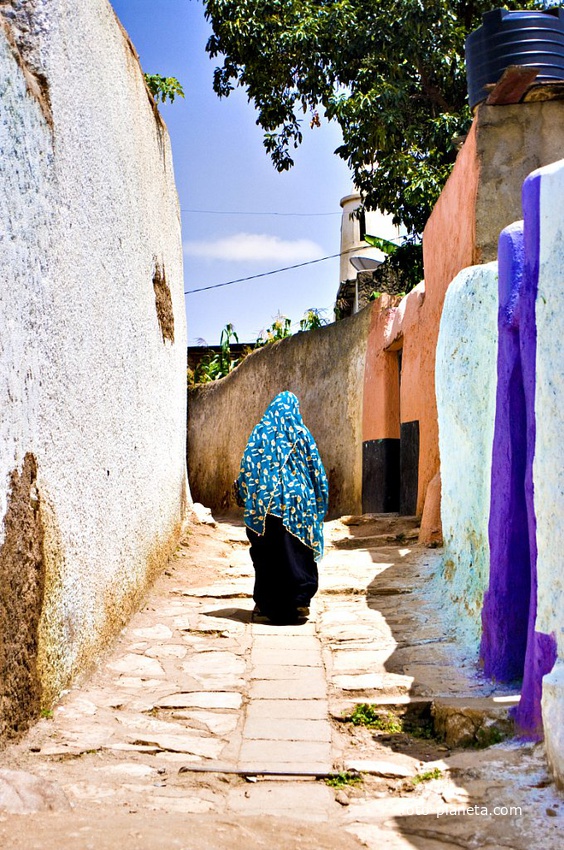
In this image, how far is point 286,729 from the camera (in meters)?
3.77

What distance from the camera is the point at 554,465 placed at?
3.17 metres

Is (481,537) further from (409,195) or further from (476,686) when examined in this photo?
(409,195)

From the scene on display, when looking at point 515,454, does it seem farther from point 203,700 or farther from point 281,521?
point 281,521

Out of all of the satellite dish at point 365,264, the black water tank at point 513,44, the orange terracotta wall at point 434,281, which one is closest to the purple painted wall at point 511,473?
the orange terracotta wall at point 434,281

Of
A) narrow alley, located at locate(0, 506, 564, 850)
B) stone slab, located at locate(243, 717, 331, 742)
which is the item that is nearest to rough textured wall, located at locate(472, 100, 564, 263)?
narrow alley, located at locate(0, 506, 564, 850)

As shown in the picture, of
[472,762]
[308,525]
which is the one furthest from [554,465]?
[308,525]

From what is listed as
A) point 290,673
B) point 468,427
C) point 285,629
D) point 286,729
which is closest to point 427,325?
point 468,427

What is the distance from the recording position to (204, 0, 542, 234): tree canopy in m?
12.5

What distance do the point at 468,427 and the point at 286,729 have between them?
1.94 meters

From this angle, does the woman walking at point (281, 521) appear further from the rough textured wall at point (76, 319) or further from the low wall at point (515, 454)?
the low wall at point (515, 454)

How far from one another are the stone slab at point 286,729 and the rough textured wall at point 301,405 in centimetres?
724

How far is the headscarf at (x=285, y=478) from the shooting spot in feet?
19.2

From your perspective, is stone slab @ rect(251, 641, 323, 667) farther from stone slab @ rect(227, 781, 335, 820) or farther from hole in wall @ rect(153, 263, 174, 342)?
hole in wall @ rect(153, 263, 174, 342)

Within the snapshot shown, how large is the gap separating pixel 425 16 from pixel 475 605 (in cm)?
992
